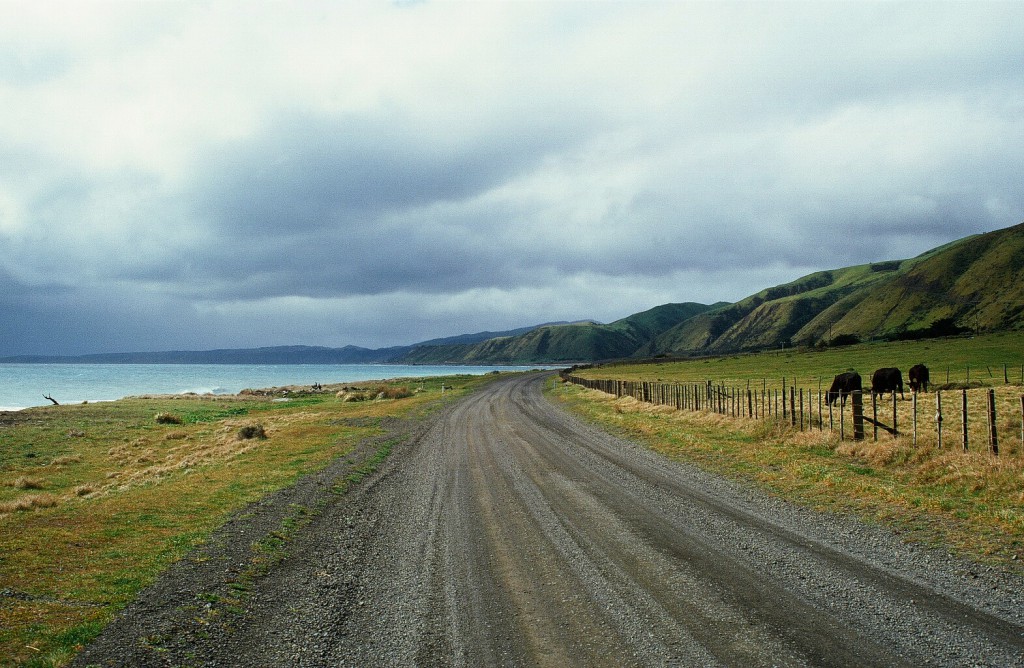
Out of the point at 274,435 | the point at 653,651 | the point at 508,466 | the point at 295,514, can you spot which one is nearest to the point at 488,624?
the point at 653,651

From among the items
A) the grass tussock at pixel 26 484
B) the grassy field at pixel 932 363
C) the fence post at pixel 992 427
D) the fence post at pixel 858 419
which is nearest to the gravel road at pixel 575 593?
the fence post at pixel 992 427

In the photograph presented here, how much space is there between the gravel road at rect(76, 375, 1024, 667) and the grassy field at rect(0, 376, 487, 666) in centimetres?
80

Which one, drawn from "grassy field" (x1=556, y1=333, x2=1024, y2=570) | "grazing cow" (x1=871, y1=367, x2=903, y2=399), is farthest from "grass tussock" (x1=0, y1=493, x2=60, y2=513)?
"grazing cow" (x1=871, y1=367, x2=903, y2=399)

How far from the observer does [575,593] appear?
8305 millimetres

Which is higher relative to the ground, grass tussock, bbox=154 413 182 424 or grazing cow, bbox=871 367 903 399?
grazing cow, bbox=871 367 903 399

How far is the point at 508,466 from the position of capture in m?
19.6

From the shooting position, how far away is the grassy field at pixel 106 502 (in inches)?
321

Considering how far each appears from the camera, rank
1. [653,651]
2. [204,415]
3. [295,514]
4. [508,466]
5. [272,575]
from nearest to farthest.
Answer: [653,651] → [272,575] → [295,514] → [508,466] → [204,415]

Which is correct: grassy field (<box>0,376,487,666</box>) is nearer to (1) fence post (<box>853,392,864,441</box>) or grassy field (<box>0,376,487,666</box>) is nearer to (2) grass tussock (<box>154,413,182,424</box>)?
(2) grass tussock (<box>154,413,182,424</box>)

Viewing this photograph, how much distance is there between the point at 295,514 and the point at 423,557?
5168 mm

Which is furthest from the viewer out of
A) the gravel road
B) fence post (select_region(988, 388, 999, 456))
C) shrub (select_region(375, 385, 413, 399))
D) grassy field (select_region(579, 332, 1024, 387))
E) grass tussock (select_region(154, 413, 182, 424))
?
shrub (select_region(375, 385, 413, 399))

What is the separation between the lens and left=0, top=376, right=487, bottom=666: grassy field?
26.7 feet

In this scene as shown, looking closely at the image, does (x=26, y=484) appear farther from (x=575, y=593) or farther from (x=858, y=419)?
(x=858, y=419)

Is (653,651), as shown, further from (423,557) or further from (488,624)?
(423,557)
